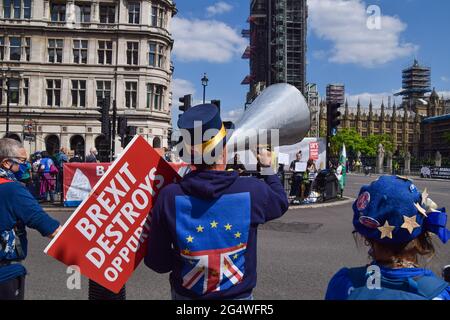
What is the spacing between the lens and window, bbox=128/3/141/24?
43.2 meters

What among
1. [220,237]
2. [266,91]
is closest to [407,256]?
[220,237]

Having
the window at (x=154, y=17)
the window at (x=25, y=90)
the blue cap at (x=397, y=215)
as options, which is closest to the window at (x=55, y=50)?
the window at (x=25, y=90)

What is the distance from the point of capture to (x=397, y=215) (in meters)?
1.62

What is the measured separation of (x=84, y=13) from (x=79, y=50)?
13.2ft

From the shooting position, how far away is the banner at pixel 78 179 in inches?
512

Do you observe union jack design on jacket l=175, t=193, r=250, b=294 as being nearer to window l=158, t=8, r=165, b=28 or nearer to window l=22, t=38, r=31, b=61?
window l=158, t=8, r=165, b=28

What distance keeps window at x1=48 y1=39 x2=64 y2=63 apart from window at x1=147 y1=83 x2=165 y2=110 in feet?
32.2

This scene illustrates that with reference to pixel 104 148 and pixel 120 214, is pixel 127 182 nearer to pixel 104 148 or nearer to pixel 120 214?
pixel 120 214

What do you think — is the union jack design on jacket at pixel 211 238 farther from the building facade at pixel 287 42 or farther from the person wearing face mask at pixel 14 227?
the building facade at pixel 287 42

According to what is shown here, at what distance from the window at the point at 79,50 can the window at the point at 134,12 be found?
5305 millimetres

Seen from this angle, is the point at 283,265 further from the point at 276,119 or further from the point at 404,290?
the point at 404,290

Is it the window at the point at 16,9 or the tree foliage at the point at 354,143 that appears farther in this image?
the tree foliage at the point at 354,143

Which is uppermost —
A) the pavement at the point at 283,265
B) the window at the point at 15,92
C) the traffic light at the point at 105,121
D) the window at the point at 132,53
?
the window at the point at 132,53

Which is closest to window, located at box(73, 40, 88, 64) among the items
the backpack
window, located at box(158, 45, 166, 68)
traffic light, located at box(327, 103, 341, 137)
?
window, located at box(158, 45, 166, 68)
